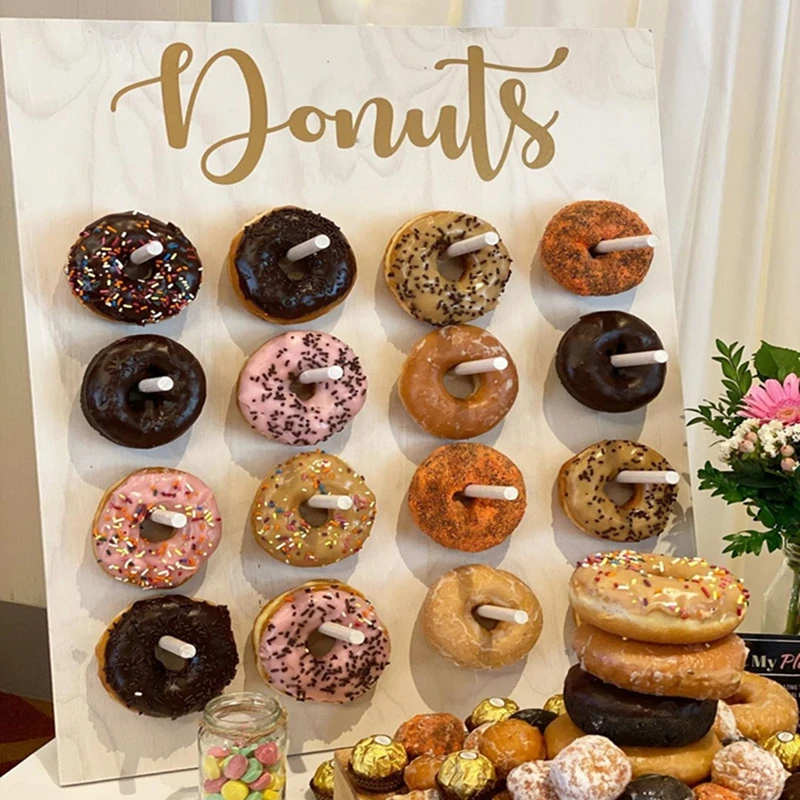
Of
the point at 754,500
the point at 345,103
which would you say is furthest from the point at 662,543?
the point at 345,103

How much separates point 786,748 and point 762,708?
0.10 metres

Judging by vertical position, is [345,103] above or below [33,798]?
above

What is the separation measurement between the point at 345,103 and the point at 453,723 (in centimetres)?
78

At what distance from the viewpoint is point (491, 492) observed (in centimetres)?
132

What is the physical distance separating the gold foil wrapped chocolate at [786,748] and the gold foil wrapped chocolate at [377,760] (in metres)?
0.39

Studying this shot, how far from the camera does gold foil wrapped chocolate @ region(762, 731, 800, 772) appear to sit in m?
1.08

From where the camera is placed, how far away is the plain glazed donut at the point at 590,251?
55.3 inches

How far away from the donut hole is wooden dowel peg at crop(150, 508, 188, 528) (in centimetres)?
17

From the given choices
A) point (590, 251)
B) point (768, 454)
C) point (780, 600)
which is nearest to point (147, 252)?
point (590, 251)

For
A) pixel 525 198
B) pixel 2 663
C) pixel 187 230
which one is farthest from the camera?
pixel 2 663

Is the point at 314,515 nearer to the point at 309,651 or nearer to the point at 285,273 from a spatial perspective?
the point at 309,651

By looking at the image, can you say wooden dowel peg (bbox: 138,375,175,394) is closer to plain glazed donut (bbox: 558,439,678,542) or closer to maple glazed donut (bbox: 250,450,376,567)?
maple glazed donut (bbox: 250,450,376,567)

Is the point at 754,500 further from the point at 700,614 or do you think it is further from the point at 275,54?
the point at 275,54

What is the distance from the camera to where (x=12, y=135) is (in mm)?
1231
